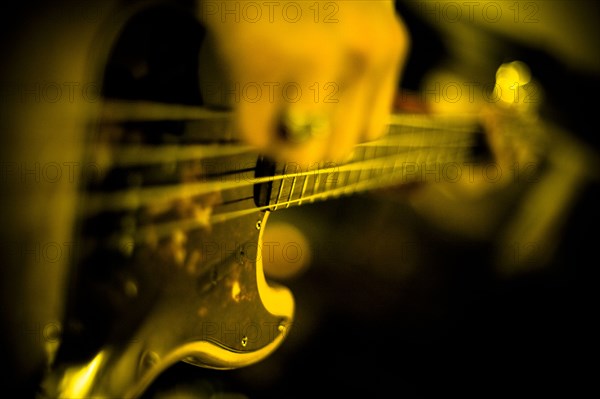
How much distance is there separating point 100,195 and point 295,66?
0.17 metres

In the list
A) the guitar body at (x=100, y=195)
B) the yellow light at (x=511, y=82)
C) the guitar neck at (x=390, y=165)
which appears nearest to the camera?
the guitar body at (x=100, y=195)

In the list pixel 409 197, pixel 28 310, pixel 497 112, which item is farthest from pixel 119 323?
pixel 497 112

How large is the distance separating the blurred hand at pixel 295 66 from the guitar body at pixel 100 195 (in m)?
0.04

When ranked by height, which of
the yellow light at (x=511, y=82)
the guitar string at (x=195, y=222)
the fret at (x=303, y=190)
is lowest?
the guitar string at (x=195, y=222)

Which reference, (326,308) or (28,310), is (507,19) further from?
(28,310)

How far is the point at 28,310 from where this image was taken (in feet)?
1.05

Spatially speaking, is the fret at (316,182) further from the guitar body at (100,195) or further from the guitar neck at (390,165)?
the guitar body at (100,195)

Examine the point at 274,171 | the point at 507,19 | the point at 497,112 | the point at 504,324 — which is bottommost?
the point at 504,324

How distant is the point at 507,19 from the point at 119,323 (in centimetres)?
155

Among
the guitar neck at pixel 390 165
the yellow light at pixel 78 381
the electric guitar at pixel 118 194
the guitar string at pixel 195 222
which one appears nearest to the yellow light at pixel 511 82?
the guitar neck at pixel 390 165

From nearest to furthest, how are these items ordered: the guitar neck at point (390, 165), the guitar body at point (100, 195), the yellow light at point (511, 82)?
the guitar body at point (100, 195), the guitar neck at point (390, 165), the yellow light at point (511, 82)

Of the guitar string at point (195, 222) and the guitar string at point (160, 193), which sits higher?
the guitar string at point (160, 193)

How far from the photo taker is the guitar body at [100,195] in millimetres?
299

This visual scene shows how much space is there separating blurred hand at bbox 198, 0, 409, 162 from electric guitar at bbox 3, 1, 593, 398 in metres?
0.04
